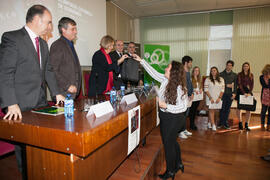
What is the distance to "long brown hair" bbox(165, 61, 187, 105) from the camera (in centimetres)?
184

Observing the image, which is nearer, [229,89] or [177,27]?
[229,89]

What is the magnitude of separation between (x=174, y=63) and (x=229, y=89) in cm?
254

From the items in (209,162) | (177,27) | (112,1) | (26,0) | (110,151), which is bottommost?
(209,162)

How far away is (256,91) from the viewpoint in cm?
529

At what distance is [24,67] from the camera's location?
4.23 ft

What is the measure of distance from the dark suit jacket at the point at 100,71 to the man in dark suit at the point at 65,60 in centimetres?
34

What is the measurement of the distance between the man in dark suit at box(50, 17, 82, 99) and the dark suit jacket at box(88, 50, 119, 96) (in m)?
0.34

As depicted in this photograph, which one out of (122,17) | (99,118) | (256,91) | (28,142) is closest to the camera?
(28,142)

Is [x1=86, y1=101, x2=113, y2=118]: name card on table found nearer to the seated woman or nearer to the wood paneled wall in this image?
the seated woman

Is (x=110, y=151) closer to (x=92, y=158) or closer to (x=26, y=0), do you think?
(x=92, y=158)

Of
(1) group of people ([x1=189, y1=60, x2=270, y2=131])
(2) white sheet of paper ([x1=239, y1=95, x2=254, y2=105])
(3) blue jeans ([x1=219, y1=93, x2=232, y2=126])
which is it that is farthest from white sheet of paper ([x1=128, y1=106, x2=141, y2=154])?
(2) white sheet of paper ([x1=239, y1=95, x2=254, y2=105])

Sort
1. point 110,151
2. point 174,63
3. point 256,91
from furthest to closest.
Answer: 1. point 256,91
2. point 174,63
3. point 110,151

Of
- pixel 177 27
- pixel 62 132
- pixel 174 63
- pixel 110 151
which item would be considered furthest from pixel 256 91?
pixel 62 132

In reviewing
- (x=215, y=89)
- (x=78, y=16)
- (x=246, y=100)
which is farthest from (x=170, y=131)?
(x=78, y=16)
